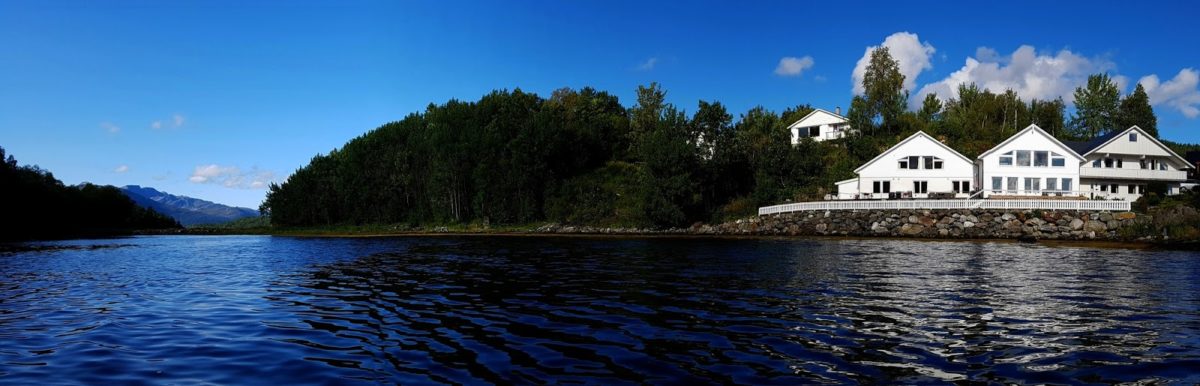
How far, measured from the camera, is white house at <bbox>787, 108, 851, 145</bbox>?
10100 cm

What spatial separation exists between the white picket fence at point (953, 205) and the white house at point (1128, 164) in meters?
21.9

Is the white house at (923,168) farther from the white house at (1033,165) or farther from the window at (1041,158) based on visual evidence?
the window at (1041,158)

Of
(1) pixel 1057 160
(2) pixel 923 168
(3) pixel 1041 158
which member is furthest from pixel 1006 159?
(2) pixel 923 168

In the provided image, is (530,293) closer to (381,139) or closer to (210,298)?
(210,298)

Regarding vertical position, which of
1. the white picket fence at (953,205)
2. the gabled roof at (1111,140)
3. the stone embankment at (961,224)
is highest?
the gabled roof at (1111,140)

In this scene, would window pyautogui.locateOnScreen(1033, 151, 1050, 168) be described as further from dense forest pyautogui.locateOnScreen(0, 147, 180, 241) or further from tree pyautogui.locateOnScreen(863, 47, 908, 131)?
dense forest pyautogui.locateOnScreen(0, 147, 180, 241)

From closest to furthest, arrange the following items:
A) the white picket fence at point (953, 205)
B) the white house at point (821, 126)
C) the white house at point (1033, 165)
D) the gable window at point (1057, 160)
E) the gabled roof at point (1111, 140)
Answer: the white picket fence at point (953, 205)
the white house at point (1033, 165)
the gable window at point (1057, 160)
the gabled roof at point (1111, 140)
the white house at point (821, 126)

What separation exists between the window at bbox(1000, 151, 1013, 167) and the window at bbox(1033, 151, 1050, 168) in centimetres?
251

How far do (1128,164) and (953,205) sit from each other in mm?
35833

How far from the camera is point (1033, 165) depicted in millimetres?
70438

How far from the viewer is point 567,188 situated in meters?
96.9

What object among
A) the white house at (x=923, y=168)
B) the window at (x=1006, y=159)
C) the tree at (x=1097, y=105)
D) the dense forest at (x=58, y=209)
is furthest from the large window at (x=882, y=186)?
the dense forest at (x=58, y=209)

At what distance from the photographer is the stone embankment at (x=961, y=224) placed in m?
53.9

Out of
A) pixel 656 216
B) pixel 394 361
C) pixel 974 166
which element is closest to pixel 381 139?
pixel 656 216
